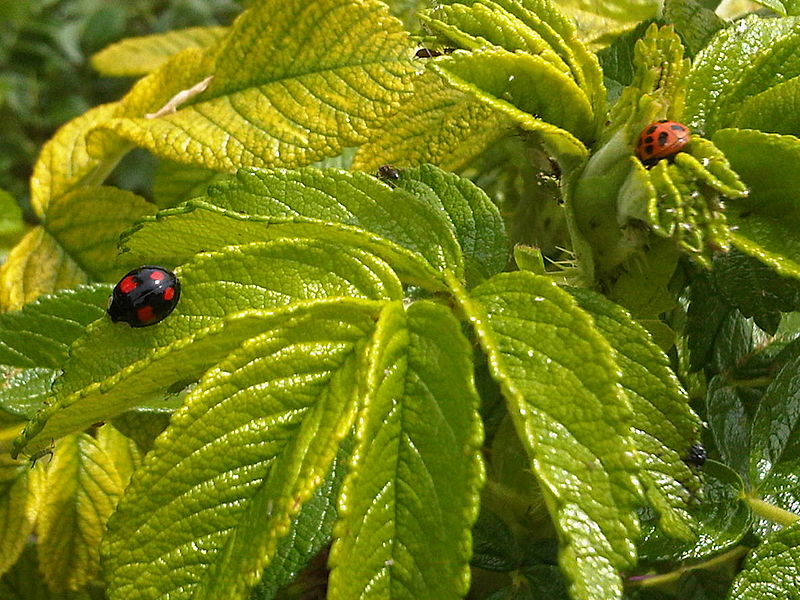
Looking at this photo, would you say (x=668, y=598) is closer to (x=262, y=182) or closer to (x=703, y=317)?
(x=703, y=317)

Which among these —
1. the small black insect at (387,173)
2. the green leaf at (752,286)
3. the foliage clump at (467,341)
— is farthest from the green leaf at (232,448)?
the green leaf at (752,286)

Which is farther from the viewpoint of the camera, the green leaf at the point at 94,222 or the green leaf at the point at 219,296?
the green leaf at the point at 94,222

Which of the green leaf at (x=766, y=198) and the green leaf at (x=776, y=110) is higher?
the green leaf at (x=776, y=110)

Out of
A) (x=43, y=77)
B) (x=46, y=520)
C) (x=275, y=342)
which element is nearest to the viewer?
(x=275, y=342)

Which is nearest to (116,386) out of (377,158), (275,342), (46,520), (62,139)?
(275,342)

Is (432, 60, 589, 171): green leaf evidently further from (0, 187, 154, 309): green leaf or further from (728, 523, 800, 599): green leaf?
(0, 187, 154, 309): green leaf

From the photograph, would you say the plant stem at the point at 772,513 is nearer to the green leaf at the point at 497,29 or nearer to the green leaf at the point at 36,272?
the green leaf at the point at 497,29

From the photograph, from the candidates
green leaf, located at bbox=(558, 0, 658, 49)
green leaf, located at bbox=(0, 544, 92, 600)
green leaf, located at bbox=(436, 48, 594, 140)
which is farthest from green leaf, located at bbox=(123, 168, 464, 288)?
green leaf, located at bbox=(0, 544, 92, 600)
